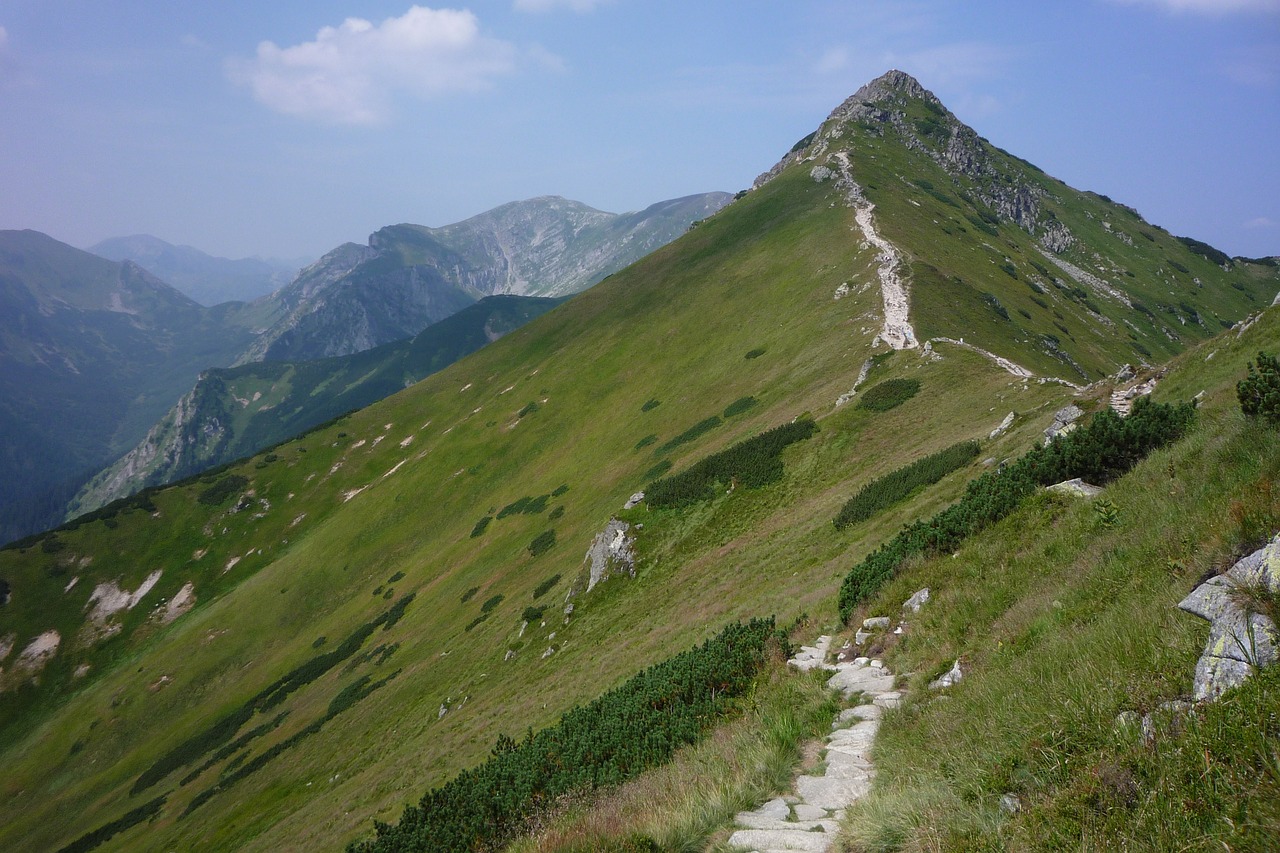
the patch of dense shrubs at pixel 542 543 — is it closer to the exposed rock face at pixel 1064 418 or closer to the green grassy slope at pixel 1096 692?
the exposed rock face at pixel 1064 418

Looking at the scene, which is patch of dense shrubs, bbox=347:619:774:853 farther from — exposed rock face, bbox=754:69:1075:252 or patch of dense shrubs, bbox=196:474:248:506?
exposed rock face, bbox=754:69:1075:252

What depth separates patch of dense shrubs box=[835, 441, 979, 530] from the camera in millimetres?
23766

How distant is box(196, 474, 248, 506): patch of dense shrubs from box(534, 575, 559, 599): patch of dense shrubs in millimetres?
101515

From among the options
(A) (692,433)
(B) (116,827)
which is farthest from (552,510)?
(B) (116,827)

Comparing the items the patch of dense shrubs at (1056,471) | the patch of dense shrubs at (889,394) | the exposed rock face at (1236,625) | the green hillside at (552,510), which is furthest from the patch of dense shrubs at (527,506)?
the exposed rock face at (1236,625)

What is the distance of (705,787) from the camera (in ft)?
25.3

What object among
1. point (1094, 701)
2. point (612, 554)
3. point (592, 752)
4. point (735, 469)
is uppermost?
point (1094, 701)

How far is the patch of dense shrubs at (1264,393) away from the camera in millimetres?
9000

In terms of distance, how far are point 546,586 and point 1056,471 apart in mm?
31809

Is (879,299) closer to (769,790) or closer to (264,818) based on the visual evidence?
(769,790)

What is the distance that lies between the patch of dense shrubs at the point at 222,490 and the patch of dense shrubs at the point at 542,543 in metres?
93.2

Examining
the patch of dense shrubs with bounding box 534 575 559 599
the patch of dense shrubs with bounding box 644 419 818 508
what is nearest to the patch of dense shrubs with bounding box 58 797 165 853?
the patch of dense shrubs with bounding box 534 575 559 599

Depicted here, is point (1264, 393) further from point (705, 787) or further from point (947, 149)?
point (947, 149)

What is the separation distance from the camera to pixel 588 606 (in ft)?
108
